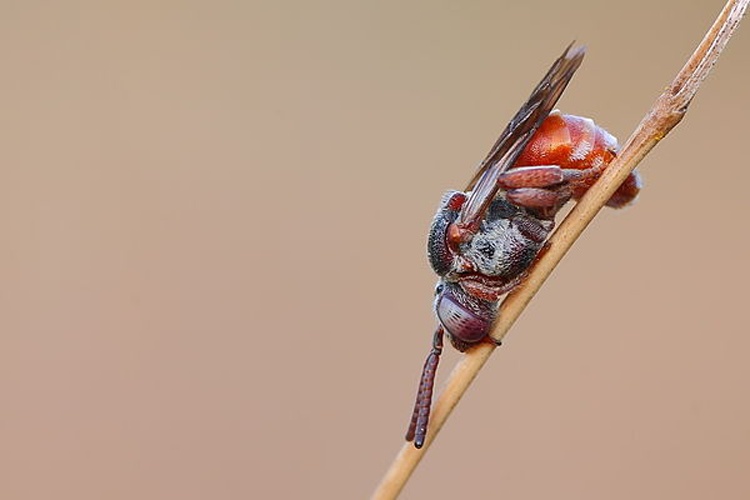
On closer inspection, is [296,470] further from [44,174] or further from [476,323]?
[476,323]

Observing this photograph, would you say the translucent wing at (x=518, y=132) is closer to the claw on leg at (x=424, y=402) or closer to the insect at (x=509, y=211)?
the insect at (x=509, y=211)

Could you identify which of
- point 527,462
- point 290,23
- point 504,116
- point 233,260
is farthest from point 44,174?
point 527,462

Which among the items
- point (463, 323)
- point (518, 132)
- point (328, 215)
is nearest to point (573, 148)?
point (518, 132)

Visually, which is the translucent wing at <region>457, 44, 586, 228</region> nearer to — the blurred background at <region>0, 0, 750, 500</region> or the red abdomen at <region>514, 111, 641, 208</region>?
the red abdomen at <region>514, 111, 641, 208</region>

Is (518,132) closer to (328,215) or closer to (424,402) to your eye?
(424,402)

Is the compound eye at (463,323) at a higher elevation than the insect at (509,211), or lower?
→ lower

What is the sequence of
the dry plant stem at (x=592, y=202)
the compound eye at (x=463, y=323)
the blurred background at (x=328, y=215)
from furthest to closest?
the blurred background at (x=328, y=215) < the compound eye at (x=463, y=323) < the dry plant stem at (x=592, y=202)

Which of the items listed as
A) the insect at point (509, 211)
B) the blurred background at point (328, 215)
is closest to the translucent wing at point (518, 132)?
the insect at point (509, 211)
